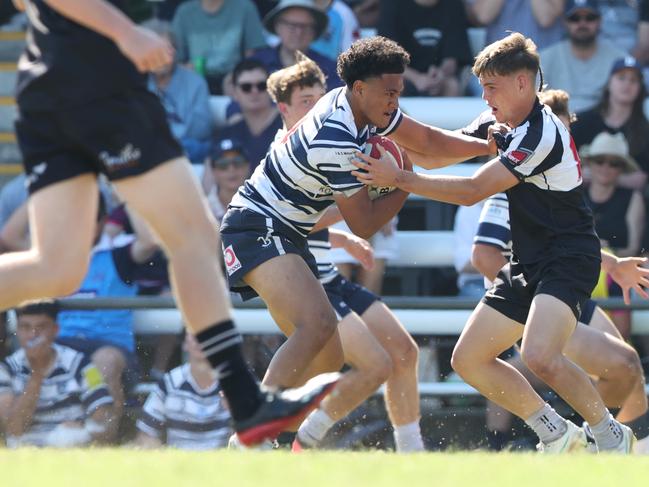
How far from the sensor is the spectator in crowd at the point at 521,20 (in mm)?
9930

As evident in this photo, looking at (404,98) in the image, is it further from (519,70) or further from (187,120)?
(519,70)

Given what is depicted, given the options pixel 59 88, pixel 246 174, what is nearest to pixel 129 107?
pixel 59 88

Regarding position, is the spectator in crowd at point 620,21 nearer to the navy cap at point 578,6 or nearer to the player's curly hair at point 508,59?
the navy cap at point 578,6

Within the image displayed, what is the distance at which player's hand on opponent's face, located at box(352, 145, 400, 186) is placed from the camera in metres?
5.70

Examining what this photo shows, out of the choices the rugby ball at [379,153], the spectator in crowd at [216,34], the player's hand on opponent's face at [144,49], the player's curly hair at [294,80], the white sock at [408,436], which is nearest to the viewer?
the player's hand on opponent's face at [144,49]

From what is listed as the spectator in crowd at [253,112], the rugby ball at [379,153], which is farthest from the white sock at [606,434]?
the spectator in crowd at [253,112]

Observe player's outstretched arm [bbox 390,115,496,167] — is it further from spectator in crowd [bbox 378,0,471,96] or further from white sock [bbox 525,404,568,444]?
spectator in crowd [bbox 378,0,471,96]

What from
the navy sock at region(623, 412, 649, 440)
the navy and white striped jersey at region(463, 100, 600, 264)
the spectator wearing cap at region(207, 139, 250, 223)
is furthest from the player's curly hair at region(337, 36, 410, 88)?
the spectator wearing cap at region(207, 139, 250, 223)

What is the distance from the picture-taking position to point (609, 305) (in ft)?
26.5

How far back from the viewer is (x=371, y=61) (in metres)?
5.93

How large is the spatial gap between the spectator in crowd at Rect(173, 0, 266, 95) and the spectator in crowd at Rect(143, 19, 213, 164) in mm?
357

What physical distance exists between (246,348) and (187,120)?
2.16 meters

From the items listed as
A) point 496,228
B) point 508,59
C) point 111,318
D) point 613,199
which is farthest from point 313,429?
point 613,199

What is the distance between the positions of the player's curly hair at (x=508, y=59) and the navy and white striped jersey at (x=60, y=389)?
3.39 metres
